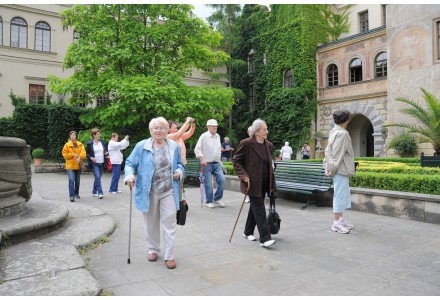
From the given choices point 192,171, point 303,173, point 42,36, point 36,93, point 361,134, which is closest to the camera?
point 303,173

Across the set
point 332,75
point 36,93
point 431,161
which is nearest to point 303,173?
point 431,161

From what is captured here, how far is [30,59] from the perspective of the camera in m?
28.1

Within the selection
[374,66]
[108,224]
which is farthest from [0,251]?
[374,66]

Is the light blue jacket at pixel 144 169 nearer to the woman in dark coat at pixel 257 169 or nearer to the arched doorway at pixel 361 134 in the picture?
the woman in dark coat at pixel 257 169

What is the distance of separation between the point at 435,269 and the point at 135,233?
4.25 meters

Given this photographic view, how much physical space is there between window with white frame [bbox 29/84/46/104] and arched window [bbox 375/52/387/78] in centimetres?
2474

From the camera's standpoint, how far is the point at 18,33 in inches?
1093

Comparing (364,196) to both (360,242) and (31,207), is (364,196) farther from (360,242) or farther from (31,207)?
(31,207)

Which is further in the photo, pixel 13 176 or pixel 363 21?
pixel 363 21

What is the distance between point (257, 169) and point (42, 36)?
29.5m

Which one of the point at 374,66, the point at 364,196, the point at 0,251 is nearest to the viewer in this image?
the point at 0,251

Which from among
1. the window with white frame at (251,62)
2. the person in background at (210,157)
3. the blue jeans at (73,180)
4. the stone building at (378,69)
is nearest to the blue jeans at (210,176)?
the person in background at (210,157)

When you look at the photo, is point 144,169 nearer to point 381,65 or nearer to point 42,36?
point 381,65

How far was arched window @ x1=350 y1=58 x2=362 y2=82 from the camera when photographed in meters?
23.9
